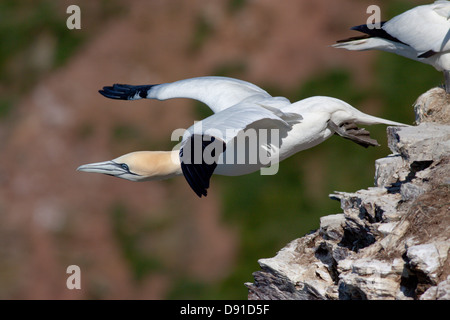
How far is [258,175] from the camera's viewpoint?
17.4 metres

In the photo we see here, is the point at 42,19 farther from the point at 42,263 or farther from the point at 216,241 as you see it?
the point at 216,241

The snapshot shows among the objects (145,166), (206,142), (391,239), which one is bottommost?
(391,239)

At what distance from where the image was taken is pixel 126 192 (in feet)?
64.2

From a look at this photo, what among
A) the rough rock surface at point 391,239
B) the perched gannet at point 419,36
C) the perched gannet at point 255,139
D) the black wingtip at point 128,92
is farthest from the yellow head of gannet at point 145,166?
the perched gannet at point 419,36

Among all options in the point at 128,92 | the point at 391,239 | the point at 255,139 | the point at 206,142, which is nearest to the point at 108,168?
the point at 255,139

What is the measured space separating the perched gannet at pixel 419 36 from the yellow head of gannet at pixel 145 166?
2987 mm

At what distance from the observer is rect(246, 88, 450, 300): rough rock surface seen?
6.08m

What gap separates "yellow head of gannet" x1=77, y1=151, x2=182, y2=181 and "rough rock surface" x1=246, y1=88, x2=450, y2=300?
1.25 meters

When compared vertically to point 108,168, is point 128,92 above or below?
above

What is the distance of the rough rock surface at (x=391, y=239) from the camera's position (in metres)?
6.08

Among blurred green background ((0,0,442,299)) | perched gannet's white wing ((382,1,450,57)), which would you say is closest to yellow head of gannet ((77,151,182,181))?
perched gannet's white wing ((382,1,450,57))

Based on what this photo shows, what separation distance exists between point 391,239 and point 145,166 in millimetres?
2556

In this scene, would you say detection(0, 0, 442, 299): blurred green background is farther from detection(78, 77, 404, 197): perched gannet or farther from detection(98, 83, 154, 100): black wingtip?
detection(78, 77, 404, 197): perched gannet

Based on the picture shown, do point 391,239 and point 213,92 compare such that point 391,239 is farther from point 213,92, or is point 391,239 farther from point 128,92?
point 128,92
